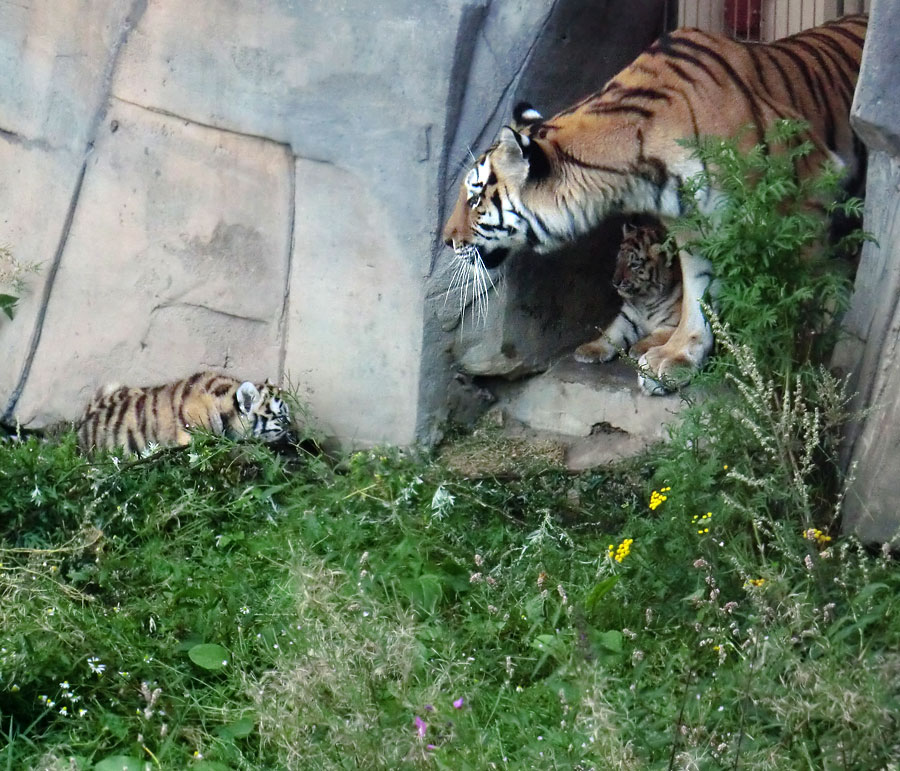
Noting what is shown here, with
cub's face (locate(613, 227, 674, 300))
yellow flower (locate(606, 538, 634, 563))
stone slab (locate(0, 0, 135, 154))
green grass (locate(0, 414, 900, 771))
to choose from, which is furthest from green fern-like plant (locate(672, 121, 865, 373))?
stone slab (locate(0, 0, 135, 154))

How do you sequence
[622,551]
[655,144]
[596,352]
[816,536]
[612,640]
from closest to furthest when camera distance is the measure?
1. [816,536]
2. [612,640]
3. [622,551]
4. [655,144]
5. [596,352]

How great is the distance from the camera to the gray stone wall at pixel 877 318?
3.35 meters

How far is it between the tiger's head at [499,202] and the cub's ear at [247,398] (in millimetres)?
1044

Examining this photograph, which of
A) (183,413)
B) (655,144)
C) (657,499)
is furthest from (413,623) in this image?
(183,413)

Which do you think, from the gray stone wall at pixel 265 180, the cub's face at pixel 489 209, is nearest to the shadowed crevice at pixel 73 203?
the gray stone wall at pixel 265 180

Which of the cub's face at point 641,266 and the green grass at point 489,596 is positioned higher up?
the cub's face at point 641,266

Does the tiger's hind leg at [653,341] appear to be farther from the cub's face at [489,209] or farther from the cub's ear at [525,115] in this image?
the cub's ear at [525,115]

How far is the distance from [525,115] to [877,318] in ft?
5.50

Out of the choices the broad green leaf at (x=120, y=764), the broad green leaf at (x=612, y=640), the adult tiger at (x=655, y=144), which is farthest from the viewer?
the adult tiger at (x=655, y=144)

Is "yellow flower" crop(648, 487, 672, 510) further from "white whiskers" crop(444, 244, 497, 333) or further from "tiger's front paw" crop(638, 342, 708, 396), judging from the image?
"white whiskers" crop(444, 244, 497, 333)

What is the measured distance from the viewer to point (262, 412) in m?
4.98

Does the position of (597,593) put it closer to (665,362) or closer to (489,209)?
(665,362)

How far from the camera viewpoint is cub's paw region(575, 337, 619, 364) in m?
5.13

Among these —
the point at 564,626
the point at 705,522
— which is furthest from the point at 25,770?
the point at 705,522
